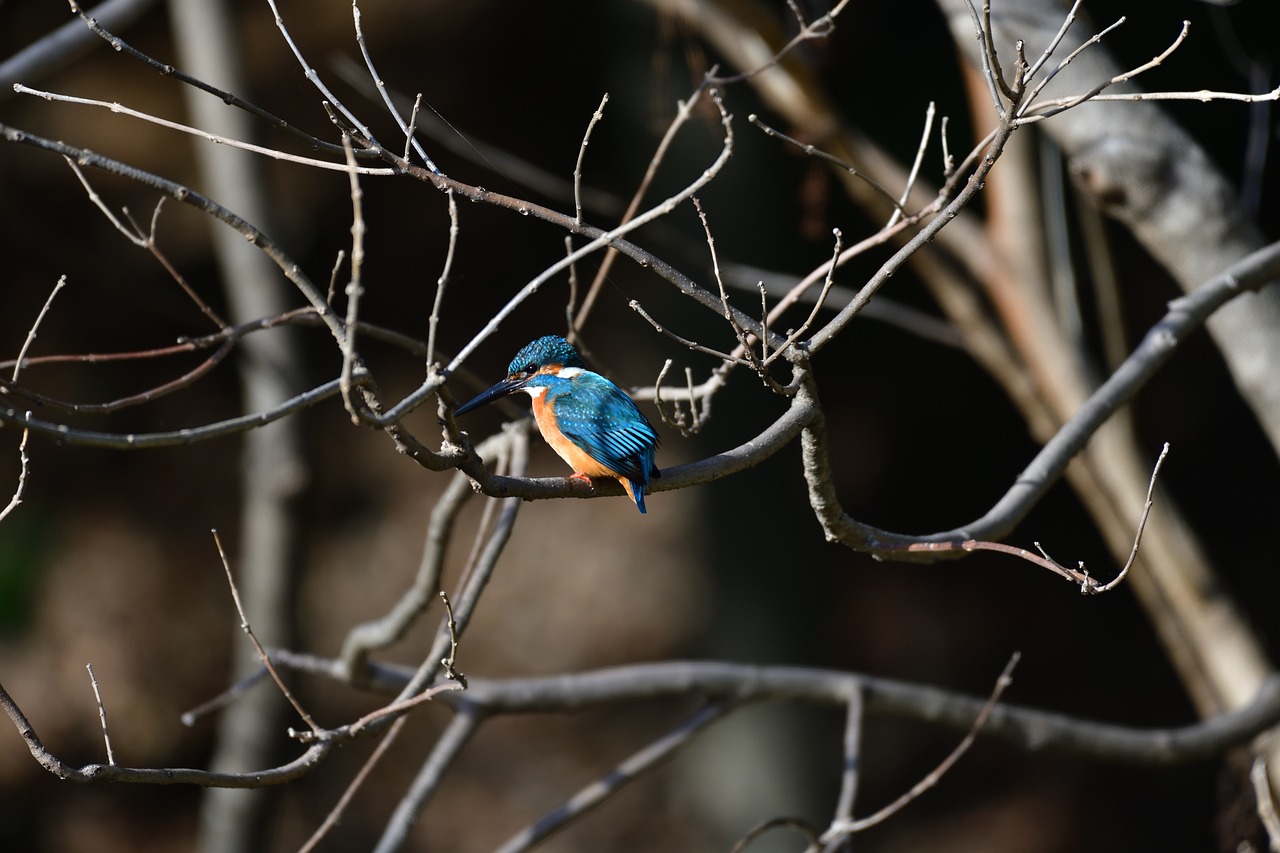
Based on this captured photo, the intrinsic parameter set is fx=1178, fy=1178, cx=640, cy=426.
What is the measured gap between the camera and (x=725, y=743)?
618 centimetres

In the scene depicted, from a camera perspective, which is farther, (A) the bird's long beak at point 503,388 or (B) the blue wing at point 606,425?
(A) the bird's long beak at point 503,388

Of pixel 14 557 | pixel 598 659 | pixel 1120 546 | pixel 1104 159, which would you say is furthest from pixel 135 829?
pixel 1104 159

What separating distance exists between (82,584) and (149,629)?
1.50ft

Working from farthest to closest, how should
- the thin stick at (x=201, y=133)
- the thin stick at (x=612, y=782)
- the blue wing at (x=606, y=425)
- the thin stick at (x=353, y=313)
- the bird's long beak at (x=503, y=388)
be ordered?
the thin stick at (x=612, y=782) < the bird's long beak at (x=503, y=388) < the blue wing at (x=606, y=425) < the thin stick at (x=201, y=133) < the thin stick at (x=353, y=313)

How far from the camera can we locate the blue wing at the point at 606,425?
2.02m

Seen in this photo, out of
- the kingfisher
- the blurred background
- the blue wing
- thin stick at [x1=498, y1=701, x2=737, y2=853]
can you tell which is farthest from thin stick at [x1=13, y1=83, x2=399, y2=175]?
the blurred background

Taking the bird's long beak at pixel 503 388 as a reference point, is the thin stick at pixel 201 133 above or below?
above

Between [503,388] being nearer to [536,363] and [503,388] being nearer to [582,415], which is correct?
[536,363]

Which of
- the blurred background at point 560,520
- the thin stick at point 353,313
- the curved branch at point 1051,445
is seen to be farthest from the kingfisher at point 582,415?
the blurred background at point 560,520

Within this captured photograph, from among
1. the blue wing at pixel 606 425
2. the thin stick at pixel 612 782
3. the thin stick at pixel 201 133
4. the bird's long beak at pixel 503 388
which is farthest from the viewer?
the thin stick at pixel 612 782

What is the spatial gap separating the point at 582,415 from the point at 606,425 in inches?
3.0

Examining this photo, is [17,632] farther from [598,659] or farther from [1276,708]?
[1276,708]

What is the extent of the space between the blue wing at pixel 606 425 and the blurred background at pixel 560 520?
10.9 ft

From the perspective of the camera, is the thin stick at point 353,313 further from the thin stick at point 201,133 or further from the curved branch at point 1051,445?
the curved branch at point 1051,445
